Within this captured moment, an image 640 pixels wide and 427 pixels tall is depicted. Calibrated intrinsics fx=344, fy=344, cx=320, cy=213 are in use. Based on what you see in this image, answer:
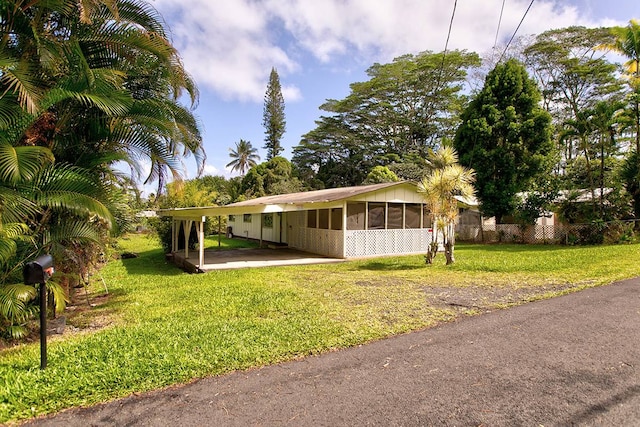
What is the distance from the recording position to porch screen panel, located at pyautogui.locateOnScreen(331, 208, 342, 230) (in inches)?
505

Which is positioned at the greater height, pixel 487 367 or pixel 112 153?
pixel 112 153

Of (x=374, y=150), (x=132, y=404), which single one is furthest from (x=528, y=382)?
(x=374, y=150)

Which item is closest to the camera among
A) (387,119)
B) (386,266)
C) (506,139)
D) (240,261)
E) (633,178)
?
(386,266)

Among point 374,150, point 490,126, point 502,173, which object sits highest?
point 374,150

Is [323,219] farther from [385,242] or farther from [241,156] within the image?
[241,156]

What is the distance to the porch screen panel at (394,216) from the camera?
44.0ft

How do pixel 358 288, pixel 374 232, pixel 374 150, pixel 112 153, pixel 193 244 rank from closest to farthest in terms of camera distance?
pixel 112 153, pixel 358 288, pixel 374 232, pixel 193 244, pixel 374 150

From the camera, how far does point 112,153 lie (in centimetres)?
563

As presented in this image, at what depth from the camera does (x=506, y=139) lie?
60.5ft

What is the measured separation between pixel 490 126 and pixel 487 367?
1786 centimetres

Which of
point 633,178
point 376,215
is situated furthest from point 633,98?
point 376,215

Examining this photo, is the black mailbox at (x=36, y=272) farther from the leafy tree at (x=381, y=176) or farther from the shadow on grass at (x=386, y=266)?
the leafy tree at (x=381, y=176)

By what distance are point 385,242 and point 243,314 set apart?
8534mm

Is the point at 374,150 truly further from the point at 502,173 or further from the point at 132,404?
the point at 132,404
